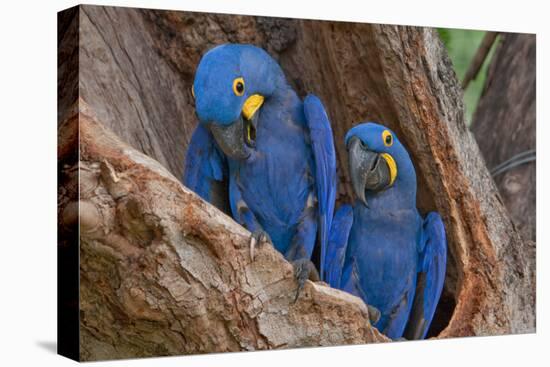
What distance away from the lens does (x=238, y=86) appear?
361 cm

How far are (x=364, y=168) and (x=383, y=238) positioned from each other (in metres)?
0.36

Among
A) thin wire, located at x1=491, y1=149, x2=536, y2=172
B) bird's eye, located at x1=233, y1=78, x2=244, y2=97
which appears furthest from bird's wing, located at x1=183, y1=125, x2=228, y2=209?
thin wire, located at x1=491, y1=149, x2=536, y2=172

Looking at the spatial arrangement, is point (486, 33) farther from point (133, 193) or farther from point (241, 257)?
point (133, 193)

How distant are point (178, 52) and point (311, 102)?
72 cm

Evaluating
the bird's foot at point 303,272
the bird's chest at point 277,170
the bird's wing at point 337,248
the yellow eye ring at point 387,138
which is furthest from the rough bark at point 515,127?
the bird's foot at point 303,272

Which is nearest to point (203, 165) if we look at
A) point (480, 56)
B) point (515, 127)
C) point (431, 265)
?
point (431, 265)

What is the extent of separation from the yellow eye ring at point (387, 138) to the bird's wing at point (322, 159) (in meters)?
0.29

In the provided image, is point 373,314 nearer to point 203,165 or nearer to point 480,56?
point 203,165

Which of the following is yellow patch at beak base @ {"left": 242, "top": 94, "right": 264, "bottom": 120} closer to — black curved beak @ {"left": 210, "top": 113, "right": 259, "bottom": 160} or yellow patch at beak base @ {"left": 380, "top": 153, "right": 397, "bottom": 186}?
black curved beak @ {"left": 210, "top": 113, "right": 259, "bottom": 160}

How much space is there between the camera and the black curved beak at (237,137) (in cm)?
361

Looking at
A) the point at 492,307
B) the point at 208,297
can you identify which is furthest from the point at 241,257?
the point at 492,307

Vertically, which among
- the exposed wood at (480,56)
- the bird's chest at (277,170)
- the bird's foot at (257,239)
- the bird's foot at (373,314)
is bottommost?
the bird's foot at (373,314)

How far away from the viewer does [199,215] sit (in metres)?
3.40

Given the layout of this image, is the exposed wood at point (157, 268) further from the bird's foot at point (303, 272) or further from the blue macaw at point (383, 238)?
the blue macaw at point (383, 238)
